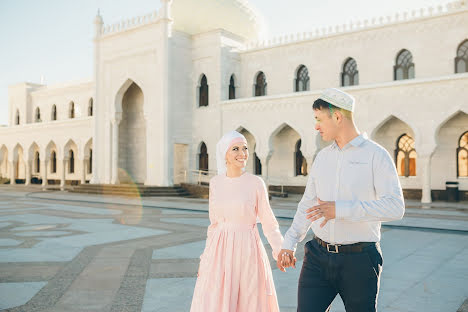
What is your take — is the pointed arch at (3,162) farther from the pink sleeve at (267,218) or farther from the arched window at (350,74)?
the pink sleeve at (267,218)

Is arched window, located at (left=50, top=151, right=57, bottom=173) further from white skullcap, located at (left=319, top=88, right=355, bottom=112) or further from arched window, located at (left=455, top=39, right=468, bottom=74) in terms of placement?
white skullcap, located at (left=319, top=88, right=355, bottom=112)

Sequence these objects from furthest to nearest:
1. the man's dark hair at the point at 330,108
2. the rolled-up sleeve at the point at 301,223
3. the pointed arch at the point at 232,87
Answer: the pointed arch at the point at 232,87 → the rolled-up sleeve at the point at 301,223 → the man's dark hair at the point at 330,108

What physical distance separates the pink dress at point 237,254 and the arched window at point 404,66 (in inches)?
679

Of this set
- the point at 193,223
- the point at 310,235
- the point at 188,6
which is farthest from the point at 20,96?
the point at 310,235

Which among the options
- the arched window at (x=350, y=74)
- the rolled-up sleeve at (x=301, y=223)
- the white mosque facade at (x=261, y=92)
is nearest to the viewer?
the rolled-up sleeve at (x=301, y=223)

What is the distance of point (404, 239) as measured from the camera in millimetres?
7867

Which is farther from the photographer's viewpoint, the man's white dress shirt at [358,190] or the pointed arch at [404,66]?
the pointed arch at [404,66]

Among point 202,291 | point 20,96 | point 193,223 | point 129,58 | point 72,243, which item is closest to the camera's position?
point 202,291

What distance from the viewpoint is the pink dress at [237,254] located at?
2.83 meters

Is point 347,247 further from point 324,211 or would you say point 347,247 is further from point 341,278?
point 324,211

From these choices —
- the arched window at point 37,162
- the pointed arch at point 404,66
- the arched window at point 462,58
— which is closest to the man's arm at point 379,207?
the arched window at point 462,58

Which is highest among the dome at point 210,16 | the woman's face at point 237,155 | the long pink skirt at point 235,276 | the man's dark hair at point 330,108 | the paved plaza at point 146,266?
the dome at point 210,16

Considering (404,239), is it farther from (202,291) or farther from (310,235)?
(202,291)

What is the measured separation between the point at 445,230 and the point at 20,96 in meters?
32.9
